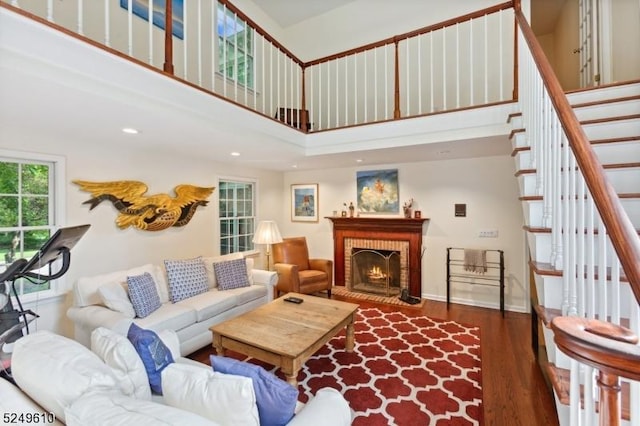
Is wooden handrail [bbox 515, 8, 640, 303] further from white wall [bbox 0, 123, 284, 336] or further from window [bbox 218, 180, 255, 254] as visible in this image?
window [bbox 218, 180, 255, 254]

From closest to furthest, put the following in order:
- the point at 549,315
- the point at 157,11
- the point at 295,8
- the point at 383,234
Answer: the point at 549,315 → the point at 157,11 → the point at 383,234 → the point at 295,8

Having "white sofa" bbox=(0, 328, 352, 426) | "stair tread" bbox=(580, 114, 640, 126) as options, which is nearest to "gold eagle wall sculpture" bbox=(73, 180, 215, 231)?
"white sofa" bbox=(0, 328, 352, 426)

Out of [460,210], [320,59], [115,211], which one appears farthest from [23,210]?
[460,210]

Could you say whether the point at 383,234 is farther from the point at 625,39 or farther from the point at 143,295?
the point at 625,39

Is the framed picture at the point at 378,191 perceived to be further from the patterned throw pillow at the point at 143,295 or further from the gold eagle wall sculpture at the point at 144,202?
the patterned throw pillow at the point at 143,295

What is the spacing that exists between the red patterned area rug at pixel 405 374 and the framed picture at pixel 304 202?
2645mm

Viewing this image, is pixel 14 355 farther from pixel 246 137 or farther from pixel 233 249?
pixel 233 249

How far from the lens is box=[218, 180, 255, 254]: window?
195 inches

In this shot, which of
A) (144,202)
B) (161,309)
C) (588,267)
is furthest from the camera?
(144,202)

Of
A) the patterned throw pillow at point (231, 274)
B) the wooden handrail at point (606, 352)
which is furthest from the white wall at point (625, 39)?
the patterned throw pillow at point (231, 274)

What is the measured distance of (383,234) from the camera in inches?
198

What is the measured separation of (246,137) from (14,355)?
2418 millimetres

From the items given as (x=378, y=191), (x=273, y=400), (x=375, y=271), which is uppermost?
(x=378, y=191)

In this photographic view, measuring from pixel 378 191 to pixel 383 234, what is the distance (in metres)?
0.74
